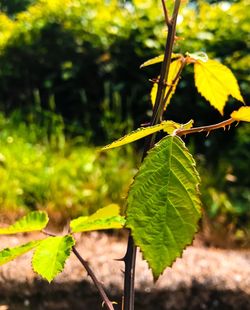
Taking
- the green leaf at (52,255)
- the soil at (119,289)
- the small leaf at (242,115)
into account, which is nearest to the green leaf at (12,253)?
the green leaf at (52,255)

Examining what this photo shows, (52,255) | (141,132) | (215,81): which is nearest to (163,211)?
(141,132)

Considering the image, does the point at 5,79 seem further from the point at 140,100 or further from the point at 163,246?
the point at 163,246

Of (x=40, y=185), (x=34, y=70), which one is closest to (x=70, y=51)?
(x=34, y=70)

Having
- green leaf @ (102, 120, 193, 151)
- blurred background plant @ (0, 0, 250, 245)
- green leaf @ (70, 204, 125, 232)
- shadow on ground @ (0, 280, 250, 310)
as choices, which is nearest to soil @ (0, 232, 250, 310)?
shadow on ground @ (0, 280, 250, 310)

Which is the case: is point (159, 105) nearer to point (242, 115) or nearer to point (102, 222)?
point (242, 115)

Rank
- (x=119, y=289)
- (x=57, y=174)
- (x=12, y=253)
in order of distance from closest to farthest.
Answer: (x=12, y=253) → (x=119, y=289) → (x=57, y=174)

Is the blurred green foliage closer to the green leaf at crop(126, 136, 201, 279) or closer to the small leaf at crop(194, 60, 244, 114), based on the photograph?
the small leaf at crop(194, 60, 244, 114)
